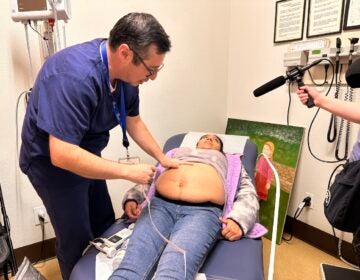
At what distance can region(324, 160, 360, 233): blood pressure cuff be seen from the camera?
A: 1195 millimetres

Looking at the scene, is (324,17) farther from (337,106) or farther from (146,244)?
(146,244)

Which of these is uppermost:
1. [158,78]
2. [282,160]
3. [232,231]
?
[158,78]

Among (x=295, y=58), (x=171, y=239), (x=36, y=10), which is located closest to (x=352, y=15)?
(x=295, y=58)

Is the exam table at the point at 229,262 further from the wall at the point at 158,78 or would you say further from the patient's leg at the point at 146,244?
the wall at the point at 158,78

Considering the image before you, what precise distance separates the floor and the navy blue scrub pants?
56cm

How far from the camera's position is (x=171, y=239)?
3.99ft

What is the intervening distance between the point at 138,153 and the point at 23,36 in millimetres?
1048

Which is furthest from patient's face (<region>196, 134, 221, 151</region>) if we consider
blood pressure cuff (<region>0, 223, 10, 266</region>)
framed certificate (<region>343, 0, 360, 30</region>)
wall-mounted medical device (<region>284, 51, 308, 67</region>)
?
blood pressure cuff (<region>0, 223, 10, 266</region>)

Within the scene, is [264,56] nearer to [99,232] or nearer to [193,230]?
[193,230]

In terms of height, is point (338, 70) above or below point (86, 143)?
above

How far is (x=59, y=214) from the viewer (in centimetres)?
123

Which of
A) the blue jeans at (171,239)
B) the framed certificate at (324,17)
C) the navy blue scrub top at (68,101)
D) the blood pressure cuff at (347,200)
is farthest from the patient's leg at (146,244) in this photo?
the framed certificate at (324,17)

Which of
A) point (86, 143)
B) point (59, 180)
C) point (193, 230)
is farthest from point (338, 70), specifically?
point (59, 180)

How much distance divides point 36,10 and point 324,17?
167 centimetres
